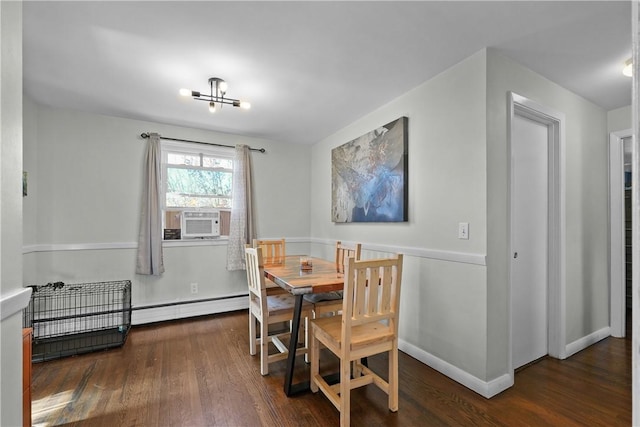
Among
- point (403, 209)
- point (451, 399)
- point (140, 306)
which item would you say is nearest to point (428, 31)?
point (403, 209)

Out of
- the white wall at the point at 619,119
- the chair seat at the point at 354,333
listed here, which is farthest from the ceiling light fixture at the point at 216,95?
the white wall at the point at 619,119

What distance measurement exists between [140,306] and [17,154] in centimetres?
286

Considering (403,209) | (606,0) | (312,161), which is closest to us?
(606,0)

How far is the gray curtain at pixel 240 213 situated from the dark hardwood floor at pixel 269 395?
135 centimetres

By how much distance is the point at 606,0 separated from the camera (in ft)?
4.96

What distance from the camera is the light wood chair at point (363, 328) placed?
1660 mm

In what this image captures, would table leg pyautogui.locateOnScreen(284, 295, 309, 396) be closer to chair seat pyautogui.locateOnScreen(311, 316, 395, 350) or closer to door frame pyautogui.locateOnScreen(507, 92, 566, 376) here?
chair seat pyautogui.locateOnScreen(311, 316, 395, 350)

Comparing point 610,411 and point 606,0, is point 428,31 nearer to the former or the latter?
point 606,0

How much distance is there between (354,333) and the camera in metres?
1.80

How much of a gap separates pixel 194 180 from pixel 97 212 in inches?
43.7

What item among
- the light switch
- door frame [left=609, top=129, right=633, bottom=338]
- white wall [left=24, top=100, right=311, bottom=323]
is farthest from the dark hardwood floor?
the light switch

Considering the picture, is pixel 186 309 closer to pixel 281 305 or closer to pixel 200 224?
pixel 200 224

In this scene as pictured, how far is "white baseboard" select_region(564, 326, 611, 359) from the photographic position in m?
2.52

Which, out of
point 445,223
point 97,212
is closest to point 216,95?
point 97,212
